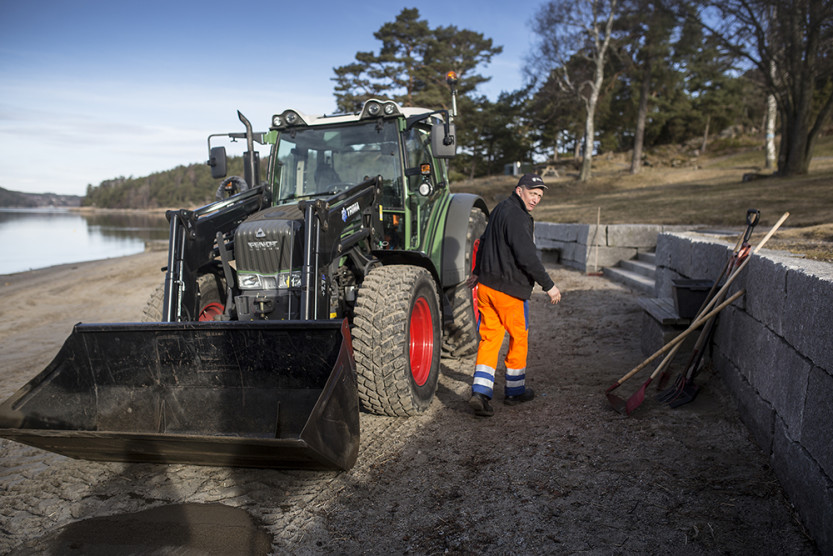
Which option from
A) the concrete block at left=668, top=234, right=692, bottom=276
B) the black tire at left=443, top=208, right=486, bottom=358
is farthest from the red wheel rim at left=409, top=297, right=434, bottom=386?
the concrete block at left=668, top=234, right=692, bottom=276

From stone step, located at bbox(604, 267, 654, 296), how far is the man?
433 centimetres

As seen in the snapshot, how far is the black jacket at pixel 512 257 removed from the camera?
4266 mm

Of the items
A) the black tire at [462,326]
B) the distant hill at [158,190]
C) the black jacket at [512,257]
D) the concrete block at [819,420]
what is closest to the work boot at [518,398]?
the black jacket at [512,257]

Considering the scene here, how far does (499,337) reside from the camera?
439 centimetres

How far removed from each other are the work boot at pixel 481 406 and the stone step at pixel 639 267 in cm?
550

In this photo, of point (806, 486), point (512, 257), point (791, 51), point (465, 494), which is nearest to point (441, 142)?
point (512, 257)

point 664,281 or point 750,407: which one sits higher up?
point 664,281

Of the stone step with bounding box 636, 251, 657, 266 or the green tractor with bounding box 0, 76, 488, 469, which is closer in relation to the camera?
the green tractor with bounding box 0, 76, 488, 469

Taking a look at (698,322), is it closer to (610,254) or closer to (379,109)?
(379,109)

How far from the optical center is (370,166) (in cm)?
528

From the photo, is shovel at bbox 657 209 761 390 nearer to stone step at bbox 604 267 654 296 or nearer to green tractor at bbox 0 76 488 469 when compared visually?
green tractor at bbox 0 76 488 469

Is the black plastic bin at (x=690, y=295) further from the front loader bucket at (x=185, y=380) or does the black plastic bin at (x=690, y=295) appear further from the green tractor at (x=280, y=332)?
the front loader bucket at (x=185, y=380)

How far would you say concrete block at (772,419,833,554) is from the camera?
92.5 inches

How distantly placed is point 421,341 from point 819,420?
107 inches
